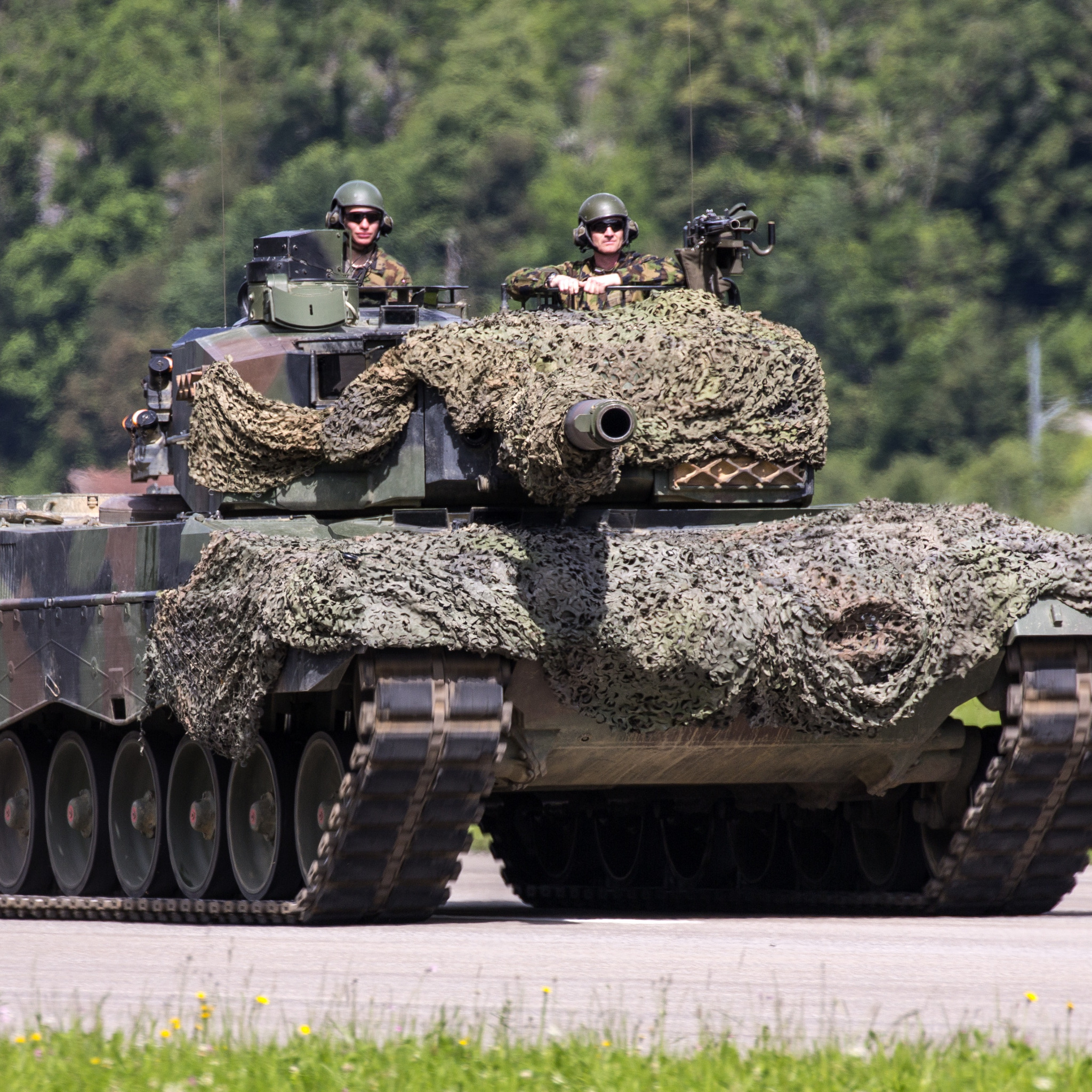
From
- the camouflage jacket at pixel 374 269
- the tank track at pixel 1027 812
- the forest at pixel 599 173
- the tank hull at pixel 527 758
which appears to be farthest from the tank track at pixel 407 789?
the forest at pixel 599 173

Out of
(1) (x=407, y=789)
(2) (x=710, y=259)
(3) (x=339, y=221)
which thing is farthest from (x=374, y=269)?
(1) (x=407, y=789)

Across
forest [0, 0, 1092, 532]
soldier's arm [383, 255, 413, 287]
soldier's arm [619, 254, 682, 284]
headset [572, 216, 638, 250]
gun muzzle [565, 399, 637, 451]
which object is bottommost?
gun muzzle [565, 399, 637, 451]

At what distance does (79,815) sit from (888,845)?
5.15 metres

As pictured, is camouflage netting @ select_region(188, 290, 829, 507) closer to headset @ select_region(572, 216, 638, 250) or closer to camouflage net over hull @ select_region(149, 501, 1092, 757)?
camouflage net over hull @ select_region(149, 501, 1092, 757)

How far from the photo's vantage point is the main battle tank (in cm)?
1241

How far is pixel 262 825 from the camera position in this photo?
46.0ft

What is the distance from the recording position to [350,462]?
45.8 feet

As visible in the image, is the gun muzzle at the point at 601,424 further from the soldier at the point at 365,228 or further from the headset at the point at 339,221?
the headset at the point at 339,221

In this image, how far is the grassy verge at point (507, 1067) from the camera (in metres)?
7.14

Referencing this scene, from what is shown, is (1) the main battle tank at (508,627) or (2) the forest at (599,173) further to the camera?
(2) the forest at (599,173)

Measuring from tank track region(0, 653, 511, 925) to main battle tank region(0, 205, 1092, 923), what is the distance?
0.7 inches

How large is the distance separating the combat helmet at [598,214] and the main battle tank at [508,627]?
0.76m

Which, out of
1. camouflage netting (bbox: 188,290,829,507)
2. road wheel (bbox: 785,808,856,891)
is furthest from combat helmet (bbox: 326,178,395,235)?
road wheel (bbox: 785,808,856,891)

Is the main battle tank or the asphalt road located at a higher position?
the main battle tank
